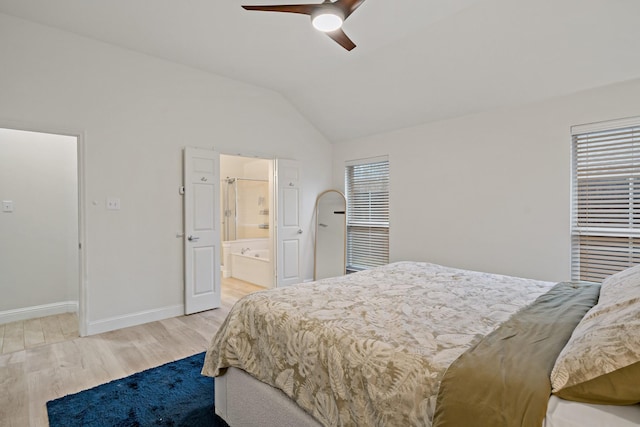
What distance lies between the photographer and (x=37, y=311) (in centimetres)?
379

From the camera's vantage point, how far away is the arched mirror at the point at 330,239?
207 inches

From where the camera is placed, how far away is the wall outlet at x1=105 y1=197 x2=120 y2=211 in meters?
3.39

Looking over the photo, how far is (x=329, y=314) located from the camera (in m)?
1.58

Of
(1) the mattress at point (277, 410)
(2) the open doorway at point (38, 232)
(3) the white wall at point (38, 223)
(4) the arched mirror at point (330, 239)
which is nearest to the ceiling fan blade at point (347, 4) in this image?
(1) the mattress at point (277, 410)

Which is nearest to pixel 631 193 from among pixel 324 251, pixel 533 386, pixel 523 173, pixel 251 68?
pixel 523 173

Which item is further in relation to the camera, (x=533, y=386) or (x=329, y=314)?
(x=329, y=314)

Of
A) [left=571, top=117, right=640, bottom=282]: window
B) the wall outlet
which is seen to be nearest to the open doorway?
the wall outlet

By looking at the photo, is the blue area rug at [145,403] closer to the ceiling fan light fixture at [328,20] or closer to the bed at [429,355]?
the bed at [429,355]

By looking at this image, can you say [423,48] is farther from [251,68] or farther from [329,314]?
[329,314]

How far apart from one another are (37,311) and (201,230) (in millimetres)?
2041

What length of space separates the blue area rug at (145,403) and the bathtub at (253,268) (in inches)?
100

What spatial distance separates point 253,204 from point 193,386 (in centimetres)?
464

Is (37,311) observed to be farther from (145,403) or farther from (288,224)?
(288,224)

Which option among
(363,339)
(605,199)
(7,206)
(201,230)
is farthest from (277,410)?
(7,206)
